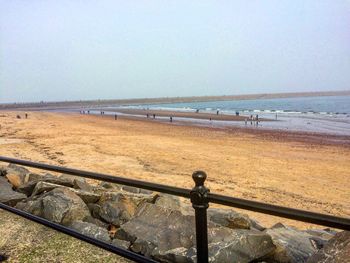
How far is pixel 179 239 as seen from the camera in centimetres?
446

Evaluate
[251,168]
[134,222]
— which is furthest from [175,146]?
[134,222]

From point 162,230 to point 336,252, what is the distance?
222 centimetres

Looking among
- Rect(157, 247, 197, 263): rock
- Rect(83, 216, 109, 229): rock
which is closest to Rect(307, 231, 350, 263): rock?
Rect(157, 247, 197, 263): rock

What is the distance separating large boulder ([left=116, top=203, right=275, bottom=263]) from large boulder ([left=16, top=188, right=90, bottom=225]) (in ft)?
2.81

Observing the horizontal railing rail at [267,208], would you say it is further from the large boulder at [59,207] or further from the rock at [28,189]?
the rock at [28,189]

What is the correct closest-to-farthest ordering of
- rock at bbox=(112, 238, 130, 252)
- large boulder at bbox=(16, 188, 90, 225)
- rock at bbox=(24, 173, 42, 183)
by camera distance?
rock at bbox=(112, 238, 130, 252) < large boulder at bbox=(16, 188, 90, 225) < rock at bbox=(24, 173, 42, 183)

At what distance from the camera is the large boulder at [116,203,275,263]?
4031 mm

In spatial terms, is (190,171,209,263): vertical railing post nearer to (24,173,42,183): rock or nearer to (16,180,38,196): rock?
(16,180,38,196): rock

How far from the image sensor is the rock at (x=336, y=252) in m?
3.29

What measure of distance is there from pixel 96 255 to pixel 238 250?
1676 millimetres

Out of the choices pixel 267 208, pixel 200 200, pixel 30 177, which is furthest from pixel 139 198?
pixel 267 208

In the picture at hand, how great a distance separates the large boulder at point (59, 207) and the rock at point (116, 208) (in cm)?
40

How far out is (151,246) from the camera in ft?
14.5

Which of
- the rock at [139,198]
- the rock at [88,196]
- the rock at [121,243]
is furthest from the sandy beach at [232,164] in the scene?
the rock at [121,243]
